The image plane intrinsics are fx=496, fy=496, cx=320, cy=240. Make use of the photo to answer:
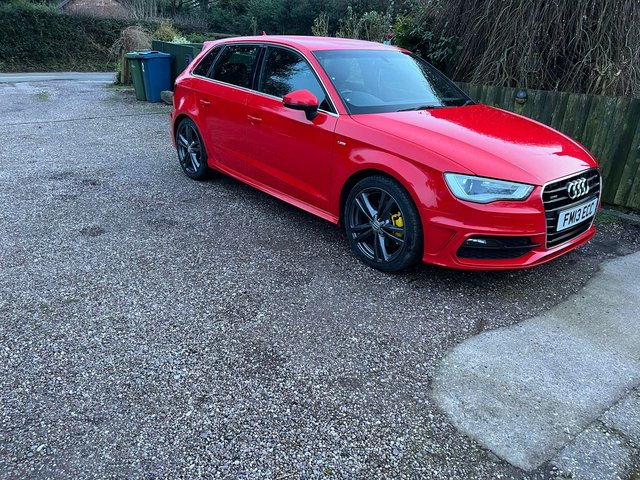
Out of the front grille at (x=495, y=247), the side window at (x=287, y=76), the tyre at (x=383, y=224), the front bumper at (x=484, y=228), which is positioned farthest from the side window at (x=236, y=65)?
the front grille at (x=495, y=247)

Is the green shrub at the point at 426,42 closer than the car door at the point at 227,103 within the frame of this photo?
No

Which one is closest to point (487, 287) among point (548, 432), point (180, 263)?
point (548, 432)

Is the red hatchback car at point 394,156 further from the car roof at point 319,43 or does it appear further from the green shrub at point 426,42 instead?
the green shrub at point 426,42

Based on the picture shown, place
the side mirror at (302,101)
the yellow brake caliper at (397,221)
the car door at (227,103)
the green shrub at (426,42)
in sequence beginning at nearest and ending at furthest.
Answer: the yellow brake caliper at (397,221), the side mirror at (302,101), the car door at (227,103), the green shrub at (426,42)

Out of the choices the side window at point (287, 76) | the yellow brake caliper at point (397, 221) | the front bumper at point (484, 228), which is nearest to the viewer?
the front bumper at point (484, 228)

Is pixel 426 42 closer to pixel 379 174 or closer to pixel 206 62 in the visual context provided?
pixel 206 62

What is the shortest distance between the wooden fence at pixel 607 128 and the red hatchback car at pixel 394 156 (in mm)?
1596

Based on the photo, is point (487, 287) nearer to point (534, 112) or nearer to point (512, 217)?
point (512, 217)

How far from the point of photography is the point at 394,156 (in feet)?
11.8

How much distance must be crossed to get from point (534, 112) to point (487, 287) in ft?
10.3

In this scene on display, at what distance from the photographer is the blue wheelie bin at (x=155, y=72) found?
38.9ft

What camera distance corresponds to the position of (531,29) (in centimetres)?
631

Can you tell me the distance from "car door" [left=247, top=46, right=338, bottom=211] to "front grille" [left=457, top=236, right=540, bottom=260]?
1.31 metres

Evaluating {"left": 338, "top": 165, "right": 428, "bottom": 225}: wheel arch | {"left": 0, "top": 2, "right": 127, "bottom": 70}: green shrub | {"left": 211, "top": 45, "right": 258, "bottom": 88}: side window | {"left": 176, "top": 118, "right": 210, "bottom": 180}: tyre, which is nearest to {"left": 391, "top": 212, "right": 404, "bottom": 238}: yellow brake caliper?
{"left": 338, "top": 165, "right": 428, "bottom": 225}: wheel arch
